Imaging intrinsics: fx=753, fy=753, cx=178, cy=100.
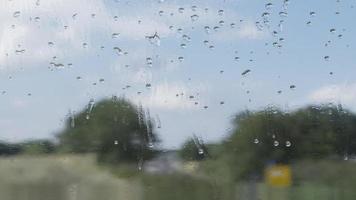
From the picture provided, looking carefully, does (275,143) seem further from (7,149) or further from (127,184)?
(7,149)

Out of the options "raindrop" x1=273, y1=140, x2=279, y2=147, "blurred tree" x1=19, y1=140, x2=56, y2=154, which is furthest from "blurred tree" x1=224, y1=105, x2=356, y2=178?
"blurred tree" x1=19, y1=140, x2=56, y2=154

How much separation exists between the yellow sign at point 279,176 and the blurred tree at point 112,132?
0.88m

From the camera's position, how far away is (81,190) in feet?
18.7

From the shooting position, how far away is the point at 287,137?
5734mm

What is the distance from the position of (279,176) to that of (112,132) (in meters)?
1.31

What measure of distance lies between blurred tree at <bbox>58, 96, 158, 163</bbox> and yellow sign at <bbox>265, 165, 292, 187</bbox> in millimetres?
881

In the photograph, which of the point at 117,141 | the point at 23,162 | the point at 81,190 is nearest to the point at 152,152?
the point at 117,141

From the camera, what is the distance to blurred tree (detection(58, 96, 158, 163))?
220 inches

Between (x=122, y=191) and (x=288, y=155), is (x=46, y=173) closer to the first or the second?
(x=122, y=191)

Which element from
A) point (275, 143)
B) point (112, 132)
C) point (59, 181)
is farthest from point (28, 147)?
point (275, 143)

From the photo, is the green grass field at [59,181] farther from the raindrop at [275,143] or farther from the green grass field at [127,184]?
the raindrop at [275,143]

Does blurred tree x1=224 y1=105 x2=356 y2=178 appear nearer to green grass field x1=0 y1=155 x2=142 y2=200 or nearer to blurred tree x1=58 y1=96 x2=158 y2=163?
blurred tree x1=58 y1=96 x2=158 y2=163

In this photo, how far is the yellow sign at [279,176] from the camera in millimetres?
5590

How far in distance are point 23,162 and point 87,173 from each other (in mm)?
489
